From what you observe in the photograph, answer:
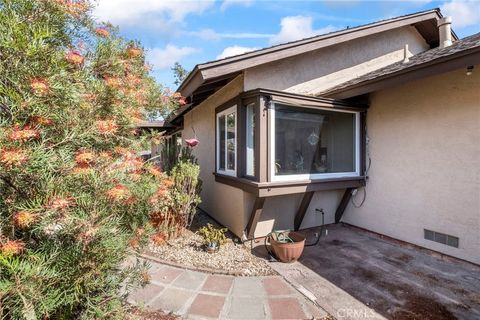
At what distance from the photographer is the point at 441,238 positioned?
5402 mm

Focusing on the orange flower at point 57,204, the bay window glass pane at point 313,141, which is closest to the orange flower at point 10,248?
the orange flower at point 57,204

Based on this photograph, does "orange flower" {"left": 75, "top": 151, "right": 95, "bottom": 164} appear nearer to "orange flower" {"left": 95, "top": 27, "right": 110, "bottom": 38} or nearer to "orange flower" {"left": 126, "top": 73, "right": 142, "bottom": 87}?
"orange flower" {"left": 126, "top": 73, "right": 142, "bottom": 87}

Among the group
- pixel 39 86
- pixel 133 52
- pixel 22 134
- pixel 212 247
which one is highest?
pixel 133 52

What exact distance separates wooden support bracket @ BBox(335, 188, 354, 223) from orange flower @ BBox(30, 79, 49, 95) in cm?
703

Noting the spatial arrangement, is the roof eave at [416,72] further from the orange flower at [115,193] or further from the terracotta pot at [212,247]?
the orange flower at [115,193]

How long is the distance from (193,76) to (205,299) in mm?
4195

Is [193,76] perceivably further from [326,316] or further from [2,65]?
[326,316]

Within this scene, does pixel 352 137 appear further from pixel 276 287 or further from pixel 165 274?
pixel 165 274

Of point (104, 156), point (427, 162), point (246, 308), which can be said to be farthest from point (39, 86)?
point (427, 162)

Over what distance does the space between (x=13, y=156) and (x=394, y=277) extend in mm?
5446

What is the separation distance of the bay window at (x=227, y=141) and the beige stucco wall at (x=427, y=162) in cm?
361

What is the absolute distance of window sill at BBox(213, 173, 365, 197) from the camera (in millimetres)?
5371

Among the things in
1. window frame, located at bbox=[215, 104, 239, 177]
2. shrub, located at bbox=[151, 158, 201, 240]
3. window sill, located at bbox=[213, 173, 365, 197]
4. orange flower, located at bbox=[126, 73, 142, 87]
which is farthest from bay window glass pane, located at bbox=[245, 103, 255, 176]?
orange flower, located at bbox=[126, 73, 142, 87]

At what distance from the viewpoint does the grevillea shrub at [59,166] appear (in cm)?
171
